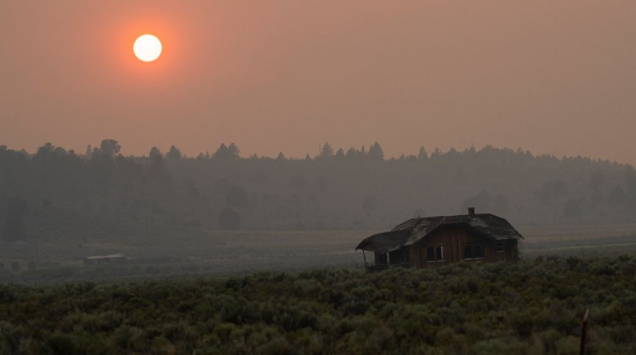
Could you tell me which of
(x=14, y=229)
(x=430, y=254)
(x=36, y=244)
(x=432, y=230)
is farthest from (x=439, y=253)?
(x=14, y=229)

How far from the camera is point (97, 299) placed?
3362 centimetres

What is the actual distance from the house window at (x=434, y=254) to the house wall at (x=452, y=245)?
0.53ft

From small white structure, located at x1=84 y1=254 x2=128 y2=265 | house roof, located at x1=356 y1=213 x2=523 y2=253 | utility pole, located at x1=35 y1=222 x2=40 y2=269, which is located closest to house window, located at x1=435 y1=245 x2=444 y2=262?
house roof, located at x1=356 y1=213 x2=523 y2=253

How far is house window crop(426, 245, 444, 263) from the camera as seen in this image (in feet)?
185

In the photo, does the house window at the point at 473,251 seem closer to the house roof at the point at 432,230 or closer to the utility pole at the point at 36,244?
the house roof at the point at 432,230

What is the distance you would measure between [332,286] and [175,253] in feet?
472

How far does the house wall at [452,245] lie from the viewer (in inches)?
2217

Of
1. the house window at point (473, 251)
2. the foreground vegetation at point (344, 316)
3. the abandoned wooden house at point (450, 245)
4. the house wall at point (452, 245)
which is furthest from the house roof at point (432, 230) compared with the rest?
the foreground vegetation at point (344, 316)

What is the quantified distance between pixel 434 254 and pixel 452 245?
1308 millimetres

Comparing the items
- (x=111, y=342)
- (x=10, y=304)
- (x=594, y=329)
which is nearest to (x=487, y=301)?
(x=594, y=329)

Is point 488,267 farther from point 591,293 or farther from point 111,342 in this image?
point 111,342

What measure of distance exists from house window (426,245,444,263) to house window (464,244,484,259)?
1.56 m

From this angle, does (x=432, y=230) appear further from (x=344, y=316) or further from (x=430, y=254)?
(x=344, y=316)

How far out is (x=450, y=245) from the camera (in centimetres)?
5672
